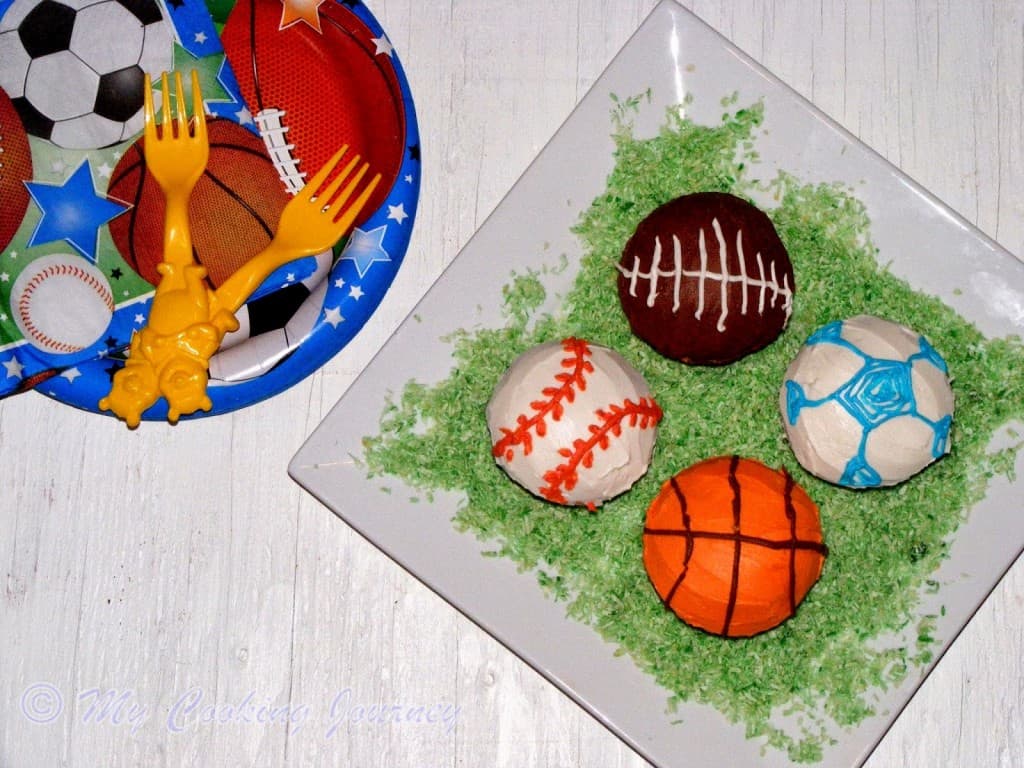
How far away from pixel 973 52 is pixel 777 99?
506 millimetres

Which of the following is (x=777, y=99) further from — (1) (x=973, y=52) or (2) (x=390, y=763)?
(2) (x=390, y=763)

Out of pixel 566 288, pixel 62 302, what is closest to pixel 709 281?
pixel 566 288

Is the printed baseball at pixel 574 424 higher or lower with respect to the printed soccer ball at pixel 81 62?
lower

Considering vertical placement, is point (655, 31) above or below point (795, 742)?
above

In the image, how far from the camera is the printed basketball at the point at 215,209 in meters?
1.87

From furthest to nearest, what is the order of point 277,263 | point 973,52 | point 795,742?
1. point 973,52
2. point 277,263
3. point 795,742

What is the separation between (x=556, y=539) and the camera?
1.76m

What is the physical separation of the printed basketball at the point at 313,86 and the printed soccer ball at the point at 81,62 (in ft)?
0.51

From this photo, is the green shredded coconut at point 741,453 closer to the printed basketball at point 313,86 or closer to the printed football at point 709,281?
the printed football at point 709,281

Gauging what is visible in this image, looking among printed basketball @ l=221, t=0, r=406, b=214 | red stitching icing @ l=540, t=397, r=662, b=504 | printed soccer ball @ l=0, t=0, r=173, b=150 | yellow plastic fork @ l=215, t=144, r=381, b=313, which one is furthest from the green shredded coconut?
printed soccer ball @ l=0, t=0, r=173, b=150

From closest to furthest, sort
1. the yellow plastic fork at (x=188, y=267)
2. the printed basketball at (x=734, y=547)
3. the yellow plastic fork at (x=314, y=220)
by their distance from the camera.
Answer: the printed basketball at (x=734, y=547) → the yellow plastic fork at (x=188, y=267) → the yellow plastic fork at (x=314, y=220)

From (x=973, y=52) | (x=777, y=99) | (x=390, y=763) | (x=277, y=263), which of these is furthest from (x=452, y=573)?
(x=973, y=52)

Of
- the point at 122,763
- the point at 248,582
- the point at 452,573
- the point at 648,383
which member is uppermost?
the point at 648,383

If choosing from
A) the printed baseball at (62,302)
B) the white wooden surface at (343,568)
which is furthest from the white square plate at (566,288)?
the printed baseball at (62,302)
